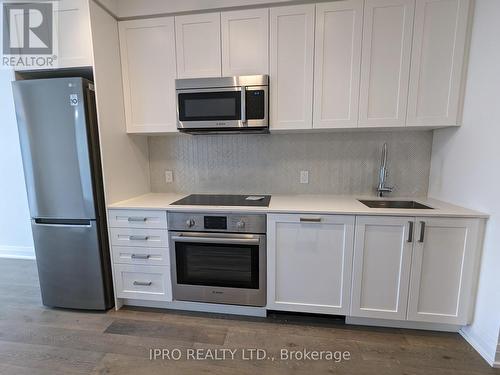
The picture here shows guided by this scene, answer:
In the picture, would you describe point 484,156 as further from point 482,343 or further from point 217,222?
point 217,222

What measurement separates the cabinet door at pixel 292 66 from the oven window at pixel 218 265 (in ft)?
3.42

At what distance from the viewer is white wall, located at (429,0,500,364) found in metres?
1.51

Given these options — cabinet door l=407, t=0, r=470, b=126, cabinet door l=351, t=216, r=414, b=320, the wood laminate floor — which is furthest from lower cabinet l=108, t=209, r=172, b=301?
cabinet door l=407, t=0, r=470, b=126

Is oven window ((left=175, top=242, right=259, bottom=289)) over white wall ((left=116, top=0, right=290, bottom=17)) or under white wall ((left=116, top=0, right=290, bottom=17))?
under

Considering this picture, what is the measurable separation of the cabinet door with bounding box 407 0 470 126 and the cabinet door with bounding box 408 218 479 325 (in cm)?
78

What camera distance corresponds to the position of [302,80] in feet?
6.35

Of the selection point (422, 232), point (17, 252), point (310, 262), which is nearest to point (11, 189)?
point (17, 252)

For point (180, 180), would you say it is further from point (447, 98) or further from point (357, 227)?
point (447, 98)

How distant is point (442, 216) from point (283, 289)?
1206mm

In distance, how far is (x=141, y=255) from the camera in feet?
6.61

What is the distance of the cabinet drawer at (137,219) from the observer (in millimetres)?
1950

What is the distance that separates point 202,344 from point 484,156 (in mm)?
2261

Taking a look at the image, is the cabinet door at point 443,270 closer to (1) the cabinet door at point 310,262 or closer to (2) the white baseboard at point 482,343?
(2) the white baseboard at point 482,343

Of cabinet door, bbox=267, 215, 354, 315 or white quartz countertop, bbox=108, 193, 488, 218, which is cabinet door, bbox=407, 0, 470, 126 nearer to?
white quartz countertop, bbox=108, 193, 488, 218
